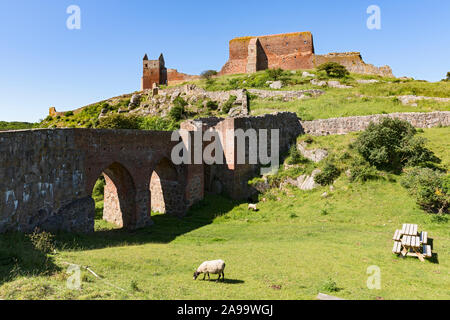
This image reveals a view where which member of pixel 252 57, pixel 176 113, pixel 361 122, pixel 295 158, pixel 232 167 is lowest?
pixel 232 167

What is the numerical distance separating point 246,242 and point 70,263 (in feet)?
24.5

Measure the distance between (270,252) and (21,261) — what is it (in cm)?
799

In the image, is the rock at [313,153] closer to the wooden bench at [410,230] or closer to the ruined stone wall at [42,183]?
the wooden bench at [410,230]

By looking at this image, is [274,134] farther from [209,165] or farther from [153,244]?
[153,244]

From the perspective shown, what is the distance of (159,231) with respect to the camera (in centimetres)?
1695

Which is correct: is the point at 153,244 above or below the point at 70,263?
below

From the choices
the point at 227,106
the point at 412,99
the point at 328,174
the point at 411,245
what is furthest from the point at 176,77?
the point at 411,245

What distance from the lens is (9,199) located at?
35.6 ft

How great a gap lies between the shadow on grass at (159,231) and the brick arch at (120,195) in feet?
3.23

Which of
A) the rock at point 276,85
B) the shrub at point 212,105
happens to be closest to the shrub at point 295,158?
the shrub at point 212,105

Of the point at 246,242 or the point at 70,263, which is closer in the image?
the point at 70,263

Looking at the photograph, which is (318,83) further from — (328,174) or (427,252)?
(427,252)

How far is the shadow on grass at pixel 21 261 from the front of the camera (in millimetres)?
7227
